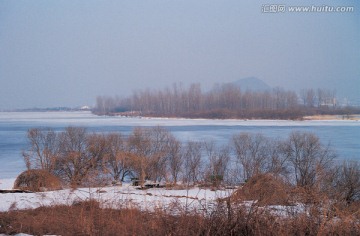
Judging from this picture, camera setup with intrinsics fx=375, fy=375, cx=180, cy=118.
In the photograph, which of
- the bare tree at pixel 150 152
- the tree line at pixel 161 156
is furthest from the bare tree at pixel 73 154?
the bare tree at pixel 150 152

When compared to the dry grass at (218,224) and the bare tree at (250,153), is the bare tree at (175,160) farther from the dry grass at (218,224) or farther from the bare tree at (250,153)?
the dry grass at (218,224)

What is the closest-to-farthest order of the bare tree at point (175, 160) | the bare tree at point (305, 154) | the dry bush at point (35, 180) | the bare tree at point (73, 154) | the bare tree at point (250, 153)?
the dry bush at point (35, 180), the bare tree at point (305, 154), the bare tree at point (250, 153), the bare tree at point (73, 154), the bare tree at point (175, 160)

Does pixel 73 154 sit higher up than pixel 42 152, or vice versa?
pixel 73 154

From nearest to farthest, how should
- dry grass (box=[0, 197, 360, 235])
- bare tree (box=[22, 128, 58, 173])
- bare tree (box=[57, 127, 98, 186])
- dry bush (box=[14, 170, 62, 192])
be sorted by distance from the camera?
dry grass (box=[0, 197, 360, 235]) < dry bush (box=[14, 170, 62, 192]) < bare tree (box=[57, 127, 98, 186]) < bare tree (box=[22, 128, 58, 173])

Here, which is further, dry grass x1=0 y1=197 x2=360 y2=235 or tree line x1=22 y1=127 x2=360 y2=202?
tree line x1=22 y1=127 x2=360 y2=202

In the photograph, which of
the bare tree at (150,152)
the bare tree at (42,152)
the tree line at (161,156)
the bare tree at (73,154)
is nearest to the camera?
the tree line at (161,156)

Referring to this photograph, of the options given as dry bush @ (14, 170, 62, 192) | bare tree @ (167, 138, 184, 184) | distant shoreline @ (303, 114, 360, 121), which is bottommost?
bare tree @ (167, 138, 184, 184)

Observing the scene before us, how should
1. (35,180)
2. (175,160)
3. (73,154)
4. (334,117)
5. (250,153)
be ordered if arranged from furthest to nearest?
(334,117) < (175,160) < (250,153) < (73,154) < (35,180)

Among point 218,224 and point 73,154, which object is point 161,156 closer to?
point 73,154

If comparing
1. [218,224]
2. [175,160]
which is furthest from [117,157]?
[218,224]

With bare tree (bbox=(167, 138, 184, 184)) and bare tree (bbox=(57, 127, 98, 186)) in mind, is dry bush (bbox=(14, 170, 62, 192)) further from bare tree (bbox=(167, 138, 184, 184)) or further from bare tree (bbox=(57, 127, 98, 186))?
bare tree (bbox=(167, 138, 184, 184))

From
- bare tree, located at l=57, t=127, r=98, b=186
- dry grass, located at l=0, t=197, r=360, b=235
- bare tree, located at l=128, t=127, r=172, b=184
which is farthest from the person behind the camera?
bare tree, located at l=57, t=127, r=98, b=186

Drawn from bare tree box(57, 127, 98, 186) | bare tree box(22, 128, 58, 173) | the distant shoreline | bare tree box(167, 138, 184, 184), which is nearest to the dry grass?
bare tree box(57, 127, 98, 186)

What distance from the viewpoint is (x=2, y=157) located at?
24.5 m
